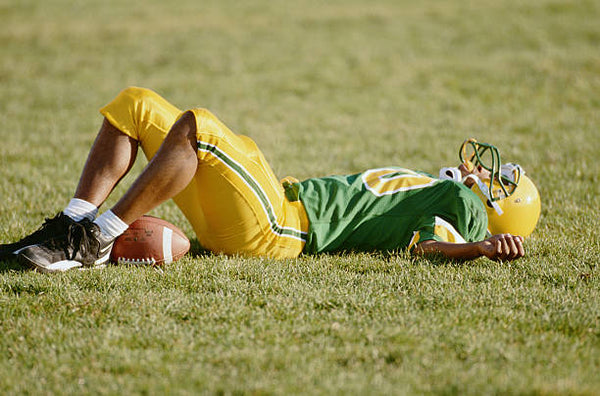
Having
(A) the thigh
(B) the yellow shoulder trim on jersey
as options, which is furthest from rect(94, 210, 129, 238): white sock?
(B) the yellow shoulder trim on jersey

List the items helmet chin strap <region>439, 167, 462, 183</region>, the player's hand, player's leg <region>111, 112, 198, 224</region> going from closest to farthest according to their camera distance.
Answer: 1. player's leg <region>111, 112, 198, 224</region>
2. the player's hand
3. helmet chin strap <region>439, 167, 462, 183</region>

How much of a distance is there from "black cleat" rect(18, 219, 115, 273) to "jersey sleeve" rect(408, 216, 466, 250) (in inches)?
76.3

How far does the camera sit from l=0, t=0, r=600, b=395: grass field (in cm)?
298

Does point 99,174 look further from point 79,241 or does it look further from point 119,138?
point 79,241

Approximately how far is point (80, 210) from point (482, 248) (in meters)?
2.45

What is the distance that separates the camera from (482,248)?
3979 millimetres

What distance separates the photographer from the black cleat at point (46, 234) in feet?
12.7

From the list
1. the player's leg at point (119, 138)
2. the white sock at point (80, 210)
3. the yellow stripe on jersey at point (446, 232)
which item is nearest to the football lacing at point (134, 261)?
the player's leg at point (119, 138)

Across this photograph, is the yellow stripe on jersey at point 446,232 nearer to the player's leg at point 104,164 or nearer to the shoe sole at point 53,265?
the player's leg at point 104,164

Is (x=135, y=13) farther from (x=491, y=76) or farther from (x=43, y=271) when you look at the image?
(x=43, y=271)

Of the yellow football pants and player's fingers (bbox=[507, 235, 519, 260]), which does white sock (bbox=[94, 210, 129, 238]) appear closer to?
the yellow football pants

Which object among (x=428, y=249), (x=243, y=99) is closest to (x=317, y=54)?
(x=243, y=99)

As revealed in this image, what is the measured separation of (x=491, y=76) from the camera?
1098 centimetres

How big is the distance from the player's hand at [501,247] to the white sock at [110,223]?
7.13 ft
